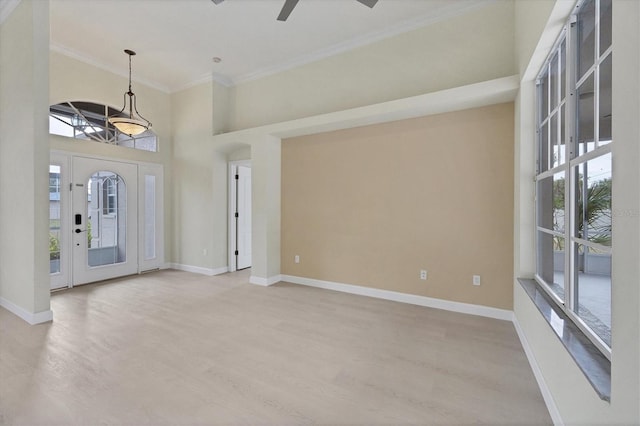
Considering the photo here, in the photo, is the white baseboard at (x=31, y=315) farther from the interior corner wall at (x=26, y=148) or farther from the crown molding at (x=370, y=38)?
the crown molding at (x=370, y=38)

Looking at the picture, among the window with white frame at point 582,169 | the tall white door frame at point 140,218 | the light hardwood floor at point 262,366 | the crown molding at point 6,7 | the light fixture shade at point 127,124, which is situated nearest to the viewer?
the window with white frame at point 582,169

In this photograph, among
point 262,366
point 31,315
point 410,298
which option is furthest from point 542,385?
point 31,315

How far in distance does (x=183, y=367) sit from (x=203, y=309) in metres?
1.40

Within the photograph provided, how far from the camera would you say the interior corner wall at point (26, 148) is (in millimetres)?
3098

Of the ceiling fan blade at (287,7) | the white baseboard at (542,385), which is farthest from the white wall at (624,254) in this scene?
the ceiling fan blade at (287,7)

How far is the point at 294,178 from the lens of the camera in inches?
193

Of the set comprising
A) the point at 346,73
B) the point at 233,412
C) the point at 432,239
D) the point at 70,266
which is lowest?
the point at 233,412

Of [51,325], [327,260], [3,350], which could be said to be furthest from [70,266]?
[327,260]

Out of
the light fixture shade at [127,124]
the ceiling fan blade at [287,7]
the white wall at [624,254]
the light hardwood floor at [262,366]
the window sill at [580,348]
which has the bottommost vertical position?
the light hardwood floor at [262,366]

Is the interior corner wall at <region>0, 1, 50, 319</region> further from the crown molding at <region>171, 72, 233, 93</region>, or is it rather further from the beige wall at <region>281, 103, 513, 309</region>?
the beige wall at <region>281, 103, 513, 309</region>

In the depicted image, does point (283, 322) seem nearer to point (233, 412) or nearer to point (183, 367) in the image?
point (183, 367)

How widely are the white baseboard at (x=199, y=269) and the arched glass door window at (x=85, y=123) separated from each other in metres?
2.51

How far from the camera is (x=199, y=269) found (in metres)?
5.70

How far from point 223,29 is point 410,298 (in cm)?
453
